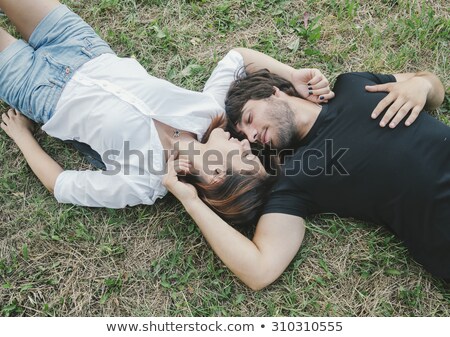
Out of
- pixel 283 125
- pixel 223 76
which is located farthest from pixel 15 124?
pixel 283 125

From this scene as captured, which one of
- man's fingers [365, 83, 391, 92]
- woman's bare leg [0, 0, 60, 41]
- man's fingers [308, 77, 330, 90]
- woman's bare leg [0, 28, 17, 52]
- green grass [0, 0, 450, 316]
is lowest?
green grass [0, 0, 450, 316]

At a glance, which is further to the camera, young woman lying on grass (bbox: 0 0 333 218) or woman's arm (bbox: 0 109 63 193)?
woman's arm (bbox: 0 109 63 193)

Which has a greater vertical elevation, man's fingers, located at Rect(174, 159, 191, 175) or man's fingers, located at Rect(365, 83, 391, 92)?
man's fingers, located at Rect(365, 83, 391, 92)

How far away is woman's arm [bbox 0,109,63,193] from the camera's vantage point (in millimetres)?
3299

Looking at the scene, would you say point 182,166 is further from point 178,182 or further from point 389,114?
point 389,114

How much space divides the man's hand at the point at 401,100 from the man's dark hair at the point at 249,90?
61 centimetres

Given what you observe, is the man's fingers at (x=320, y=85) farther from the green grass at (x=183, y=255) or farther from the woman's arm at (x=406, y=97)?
the green grass at (x=183, y=255)

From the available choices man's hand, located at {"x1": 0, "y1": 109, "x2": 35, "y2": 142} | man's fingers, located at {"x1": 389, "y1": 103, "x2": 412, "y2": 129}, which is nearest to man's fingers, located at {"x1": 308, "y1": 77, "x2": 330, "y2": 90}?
man's fingers, located at {"x1": 389, "y1": 103, "x2": 412, "y2": 129}

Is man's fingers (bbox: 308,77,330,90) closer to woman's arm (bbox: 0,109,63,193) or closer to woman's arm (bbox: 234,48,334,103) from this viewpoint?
woman's arm (bbox: 234,48,334,103)

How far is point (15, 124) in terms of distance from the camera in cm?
353

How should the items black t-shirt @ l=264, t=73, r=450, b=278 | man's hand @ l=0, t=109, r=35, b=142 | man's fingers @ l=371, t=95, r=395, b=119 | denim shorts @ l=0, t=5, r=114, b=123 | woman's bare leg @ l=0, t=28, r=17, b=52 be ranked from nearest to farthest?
black t-shirt @ l=264, t=73, r=450, b=278
man's fingers @ l=371, t=95, r=395, b=119
denim shorts @ l=0, t=5, r=114, b=123
woman's bare leg @ l=0, t=28, r=17, b=52
man's hand @ l=0, t=109, r=35, b=142

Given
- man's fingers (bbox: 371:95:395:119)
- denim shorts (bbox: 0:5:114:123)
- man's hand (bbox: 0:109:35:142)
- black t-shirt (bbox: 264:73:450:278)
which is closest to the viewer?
black t-shirt (bbox: 264:73:450:278)

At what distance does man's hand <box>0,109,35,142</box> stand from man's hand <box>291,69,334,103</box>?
2062mm
